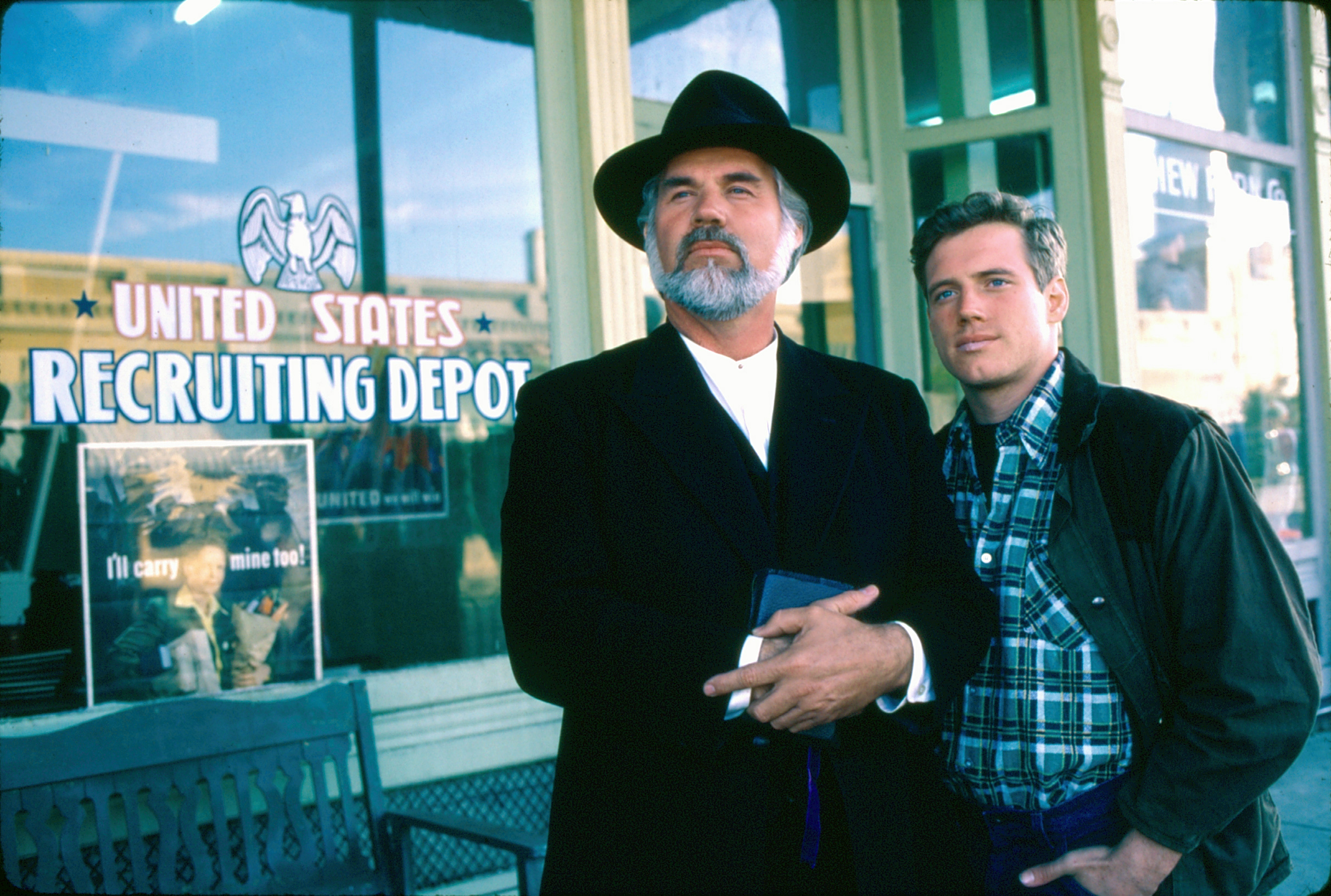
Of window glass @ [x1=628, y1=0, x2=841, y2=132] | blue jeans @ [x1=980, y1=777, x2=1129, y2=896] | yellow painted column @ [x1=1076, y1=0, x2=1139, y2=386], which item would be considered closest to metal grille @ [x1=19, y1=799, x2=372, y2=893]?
blue jeans @ [x1=980, y1=777, x2=1129, y2=896]

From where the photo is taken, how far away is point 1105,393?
1879mm

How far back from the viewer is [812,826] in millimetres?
1510

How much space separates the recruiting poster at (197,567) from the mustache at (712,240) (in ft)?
5.99

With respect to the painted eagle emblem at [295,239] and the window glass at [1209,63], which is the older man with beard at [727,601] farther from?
the window glass at [1209,63]

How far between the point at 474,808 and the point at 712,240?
2.46 m

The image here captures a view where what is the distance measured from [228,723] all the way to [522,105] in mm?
2427

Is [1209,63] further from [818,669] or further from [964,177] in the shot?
[818,669]

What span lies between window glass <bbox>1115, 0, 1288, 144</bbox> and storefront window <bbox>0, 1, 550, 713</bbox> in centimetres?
316

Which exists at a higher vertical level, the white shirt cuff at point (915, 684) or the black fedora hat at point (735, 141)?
the black fedora hat at point (735, 141)

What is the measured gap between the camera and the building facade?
279cm

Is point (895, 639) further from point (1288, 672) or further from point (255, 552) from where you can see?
point (255, 552)

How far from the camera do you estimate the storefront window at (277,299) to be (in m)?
2.77

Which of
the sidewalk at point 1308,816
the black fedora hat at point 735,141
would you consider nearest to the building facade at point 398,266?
the black fedora hat at point 735,141

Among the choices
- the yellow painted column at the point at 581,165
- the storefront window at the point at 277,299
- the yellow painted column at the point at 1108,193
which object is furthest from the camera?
the yellow painted column at the point at 1108,193
